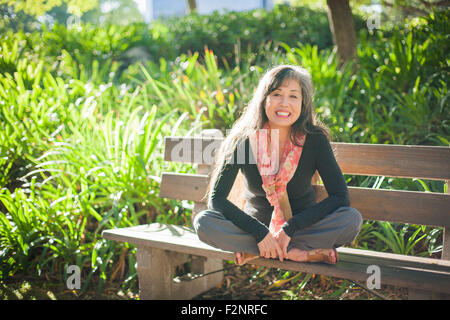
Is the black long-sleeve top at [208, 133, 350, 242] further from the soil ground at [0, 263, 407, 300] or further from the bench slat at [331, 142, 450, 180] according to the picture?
the soil ground at [0, 263, 407, 300]

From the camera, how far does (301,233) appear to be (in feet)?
6.22

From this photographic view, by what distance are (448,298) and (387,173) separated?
2.48ft

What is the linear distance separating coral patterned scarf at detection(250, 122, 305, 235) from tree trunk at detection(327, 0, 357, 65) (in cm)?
266

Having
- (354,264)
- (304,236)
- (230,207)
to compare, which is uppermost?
(230,207)

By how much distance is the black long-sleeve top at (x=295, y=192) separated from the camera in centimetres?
190

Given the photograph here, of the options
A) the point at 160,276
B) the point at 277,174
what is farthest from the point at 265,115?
the point at 160,276

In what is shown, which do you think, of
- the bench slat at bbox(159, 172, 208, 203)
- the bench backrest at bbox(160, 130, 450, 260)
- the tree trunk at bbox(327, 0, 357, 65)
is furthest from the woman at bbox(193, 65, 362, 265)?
the tree trunk at bbox(327, 0, 357, 65)

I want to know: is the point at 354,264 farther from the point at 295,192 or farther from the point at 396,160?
the point at 396,160

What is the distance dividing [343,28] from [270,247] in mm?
3203

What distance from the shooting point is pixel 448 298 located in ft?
5.50

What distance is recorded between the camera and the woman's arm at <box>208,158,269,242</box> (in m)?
1.91

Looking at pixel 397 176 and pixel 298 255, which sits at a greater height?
pixel 397 176
